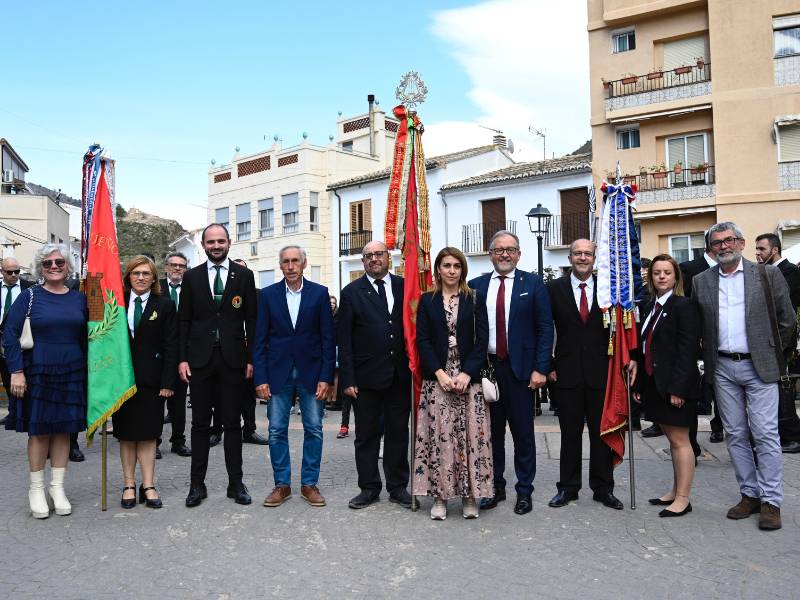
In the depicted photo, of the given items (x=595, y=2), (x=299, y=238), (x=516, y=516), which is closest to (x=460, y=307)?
(x=516, y=516)

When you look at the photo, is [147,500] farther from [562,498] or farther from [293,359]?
[562,498]

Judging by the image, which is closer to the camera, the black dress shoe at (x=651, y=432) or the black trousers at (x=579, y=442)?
the black trousers at (x=579, y=442)

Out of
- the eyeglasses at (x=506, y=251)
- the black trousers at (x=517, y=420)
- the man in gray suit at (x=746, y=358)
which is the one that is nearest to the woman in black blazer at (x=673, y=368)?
the man in gray suit at (x=746, y=358)

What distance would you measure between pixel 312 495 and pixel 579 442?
223 cm

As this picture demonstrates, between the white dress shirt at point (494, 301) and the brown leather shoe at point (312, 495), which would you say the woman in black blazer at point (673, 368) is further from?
the brown leather shoe at point (312, 495)

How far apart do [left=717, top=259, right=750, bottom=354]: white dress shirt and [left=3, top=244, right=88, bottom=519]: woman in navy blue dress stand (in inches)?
196

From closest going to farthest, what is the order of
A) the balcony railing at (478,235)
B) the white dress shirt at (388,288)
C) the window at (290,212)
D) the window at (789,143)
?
1. the white dress shirt at (388,288)
2. the window at (789,143)
3. the balcony railing at (478,235)
4. the window at (290,212)

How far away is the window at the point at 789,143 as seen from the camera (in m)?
20.2

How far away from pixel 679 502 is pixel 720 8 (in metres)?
19.8

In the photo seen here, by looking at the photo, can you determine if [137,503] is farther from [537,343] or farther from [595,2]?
[595,2]

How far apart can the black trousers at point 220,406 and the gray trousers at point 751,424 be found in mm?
3805

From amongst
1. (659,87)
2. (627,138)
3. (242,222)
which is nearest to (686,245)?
(627,138)

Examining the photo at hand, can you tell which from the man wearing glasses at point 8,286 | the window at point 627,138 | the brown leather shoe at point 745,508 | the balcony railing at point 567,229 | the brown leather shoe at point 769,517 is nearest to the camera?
the brown leather shoe at point 769,517

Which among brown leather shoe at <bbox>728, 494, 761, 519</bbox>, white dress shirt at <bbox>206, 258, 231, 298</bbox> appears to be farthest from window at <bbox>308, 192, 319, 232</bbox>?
brown leather shoe at <bbox>728, 494, 761, 519</bbox>
